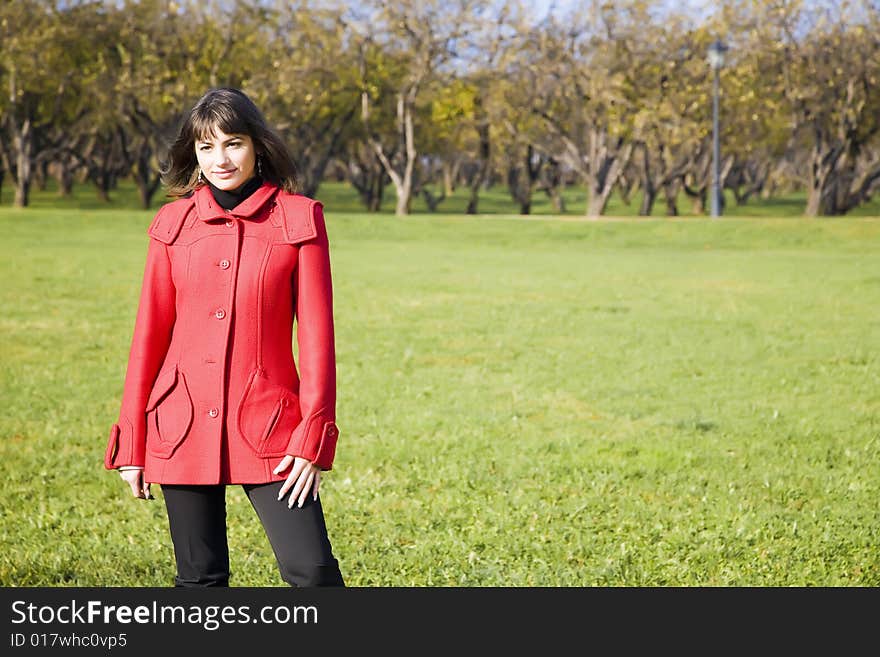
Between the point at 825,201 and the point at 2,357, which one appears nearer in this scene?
the point at 2,357

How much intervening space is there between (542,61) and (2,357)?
1376 inches

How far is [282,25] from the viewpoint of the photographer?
150ft

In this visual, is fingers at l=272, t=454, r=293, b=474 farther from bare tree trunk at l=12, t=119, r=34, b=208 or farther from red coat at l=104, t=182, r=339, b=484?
bare tree trunk at l=12, t=119, r=34, b=208

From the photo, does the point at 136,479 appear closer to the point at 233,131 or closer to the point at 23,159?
the point at 233,131

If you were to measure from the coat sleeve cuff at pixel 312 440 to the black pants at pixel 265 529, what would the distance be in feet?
0.42

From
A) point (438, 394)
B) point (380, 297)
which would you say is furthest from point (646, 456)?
point (380, 297)

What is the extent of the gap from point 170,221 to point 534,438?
5415mm

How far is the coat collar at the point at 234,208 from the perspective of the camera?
3.14 meters

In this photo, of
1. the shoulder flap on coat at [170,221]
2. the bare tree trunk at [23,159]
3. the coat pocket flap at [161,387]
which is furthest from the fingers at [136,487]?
the bare tree trunk at [23,159]

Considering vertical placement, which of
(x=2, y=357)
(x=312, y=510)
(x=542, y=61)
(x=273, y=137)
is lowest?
(x=2, y=357)

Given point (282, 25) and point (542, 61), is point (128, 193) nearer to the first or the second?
point (282, 25)

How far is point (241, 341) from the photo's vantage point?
3.14 m

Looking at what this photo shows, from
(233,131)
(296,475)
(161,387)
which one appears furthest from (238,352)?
(233,131)

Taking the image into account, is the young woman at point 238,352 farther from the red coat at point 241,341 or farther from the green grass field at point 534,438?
the green grass field at point 534,438
